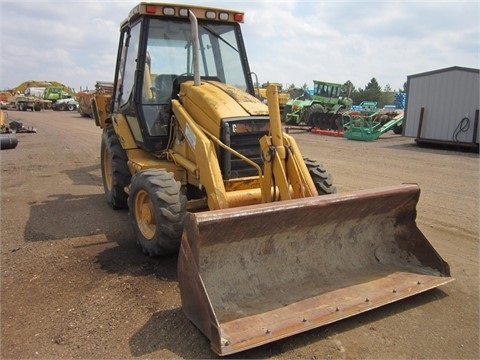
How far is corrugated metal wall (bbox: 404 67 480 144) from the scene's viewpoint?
14.8m

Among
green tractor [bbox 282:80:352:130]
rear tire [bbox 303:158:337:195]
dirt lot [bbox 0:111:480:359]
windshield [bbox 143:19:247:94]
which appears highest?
windshield [bbox 143:19:247:94]

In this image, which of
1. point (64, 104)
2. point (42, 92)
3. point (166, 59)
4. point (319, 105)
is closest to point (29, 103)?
point (64, 104)

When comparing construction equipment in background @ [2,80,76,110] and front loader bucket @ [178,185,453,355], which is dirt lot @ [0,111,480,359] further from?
construction equipment in background @ [2,80,76,110]

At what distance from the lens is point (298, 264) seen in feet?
12.2

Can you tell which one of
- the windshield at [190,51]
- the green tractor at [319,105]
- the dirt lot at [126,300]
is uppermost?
the windshield at [190,51]

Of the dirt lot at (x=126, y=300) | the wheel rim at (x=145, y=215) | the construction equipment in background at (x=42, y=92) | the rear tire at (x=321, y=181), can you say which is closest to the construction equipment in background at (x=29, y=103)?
the construction equipment in background at (x=42, y=92)

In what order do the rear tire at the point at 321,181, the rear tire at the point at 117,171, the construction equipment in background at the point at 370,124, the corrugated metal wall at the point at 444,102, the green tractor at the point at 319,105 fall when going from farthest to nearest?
the green tractor at the point at 319,105 → the construction equipment in background at the point at 370,124 → the corrugated metal wall at the point at 444,102 → the rear tire at the point at 117,171 → the rear tire at the point at 321,181

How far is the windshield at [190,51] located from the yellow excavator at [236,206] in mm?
13

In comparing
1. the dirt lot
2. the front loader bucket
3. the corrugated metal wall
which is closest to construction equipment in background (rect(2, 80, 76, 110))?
the corrugated metal wall

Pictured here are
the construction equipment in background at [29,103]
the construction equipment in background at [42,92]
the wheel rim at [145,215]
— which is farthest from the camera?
the construction equipment in background at [42,92]

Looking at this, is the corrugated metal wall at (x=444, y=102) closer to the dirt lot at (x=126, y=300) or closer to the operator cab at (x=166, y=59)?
the dirt lot at (x=126, y=300)

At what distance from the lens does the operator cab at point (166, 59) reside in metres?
5.27

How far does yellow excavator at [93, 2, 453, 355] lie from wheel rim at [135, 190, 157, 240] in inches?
0.5

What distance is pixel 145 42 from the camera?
5.25 meters
